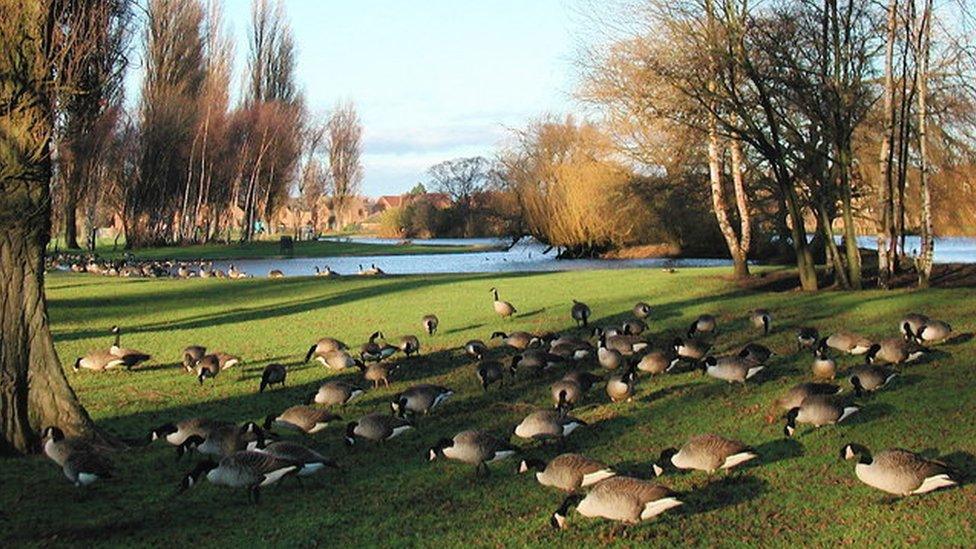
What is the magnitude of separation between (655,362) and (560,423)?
3.48m

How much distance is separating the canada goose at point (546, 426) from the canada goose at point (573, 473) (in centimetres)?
125

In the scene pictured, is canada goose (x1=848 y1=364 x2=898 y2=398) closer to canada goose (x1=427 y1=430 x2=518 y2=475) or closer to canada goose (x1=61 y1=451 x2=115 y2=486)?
canada goose (x1=427 y1=430 x2=518 y2=475)

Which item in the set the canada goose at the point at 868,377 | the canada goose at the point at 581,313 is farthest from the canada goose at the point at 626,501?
the canada goose at the point at 581,313

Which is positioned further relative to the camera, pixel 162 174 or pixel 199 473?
pixel 162 174

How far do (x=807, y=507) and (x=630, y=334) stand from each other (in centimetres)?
789

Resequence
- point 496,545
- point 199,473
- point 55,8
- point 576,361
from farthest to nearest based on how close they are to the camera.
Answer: point 576,361 → point 55,8 → point 199,473 → point 496,545

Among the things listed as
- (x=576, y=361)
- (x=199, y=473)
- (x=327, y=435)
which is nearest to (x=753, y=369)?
(x=576, y=361)

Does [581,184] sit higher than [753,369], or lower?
higher

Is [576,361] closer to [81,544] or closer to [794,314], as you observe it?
[794,314]

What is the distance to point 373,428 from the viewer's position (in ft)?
31.1

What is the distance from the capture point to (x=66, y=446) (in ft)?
27.7

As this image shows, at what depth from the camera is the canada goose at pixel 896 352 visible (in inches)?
480

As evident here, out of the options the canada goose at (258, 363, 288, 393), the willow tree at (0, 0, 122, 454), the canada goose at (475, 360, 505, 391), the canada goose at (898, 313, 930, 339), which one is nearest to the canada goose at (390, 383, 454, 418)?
the canada goose at (475, 360, 505, 391)

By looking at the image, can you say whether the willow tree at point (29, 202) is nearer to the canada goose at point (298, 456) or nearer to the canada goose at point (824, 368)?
the canada goose at point (298, 456)
